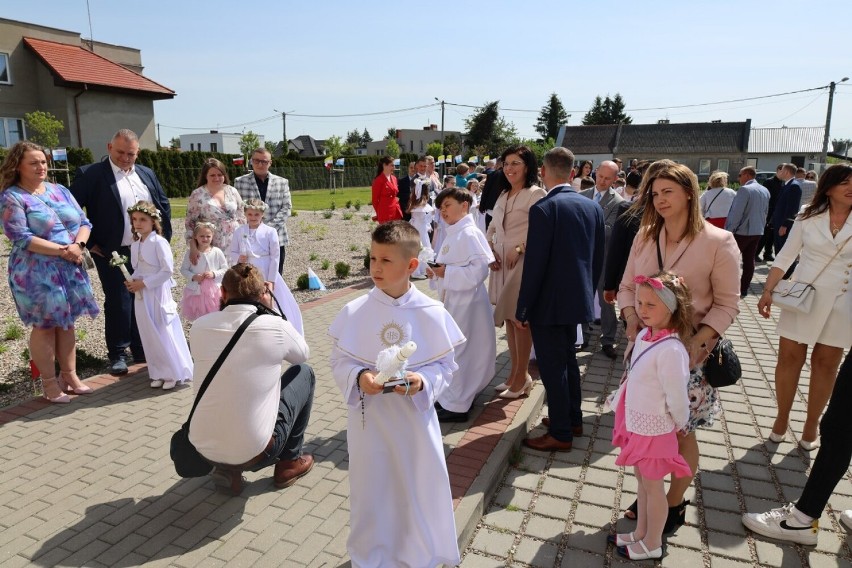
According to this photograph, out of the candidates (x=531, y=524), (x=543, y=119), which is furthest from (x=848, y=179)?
(x=543, y=119)

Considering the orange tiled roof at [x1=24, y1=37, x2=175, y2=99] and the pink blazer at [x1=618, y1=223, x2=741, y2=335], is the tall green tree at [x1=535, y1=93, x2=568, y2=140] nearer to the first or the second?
the orange tiled roof at [x1=24, y1=37, x2=175, y2=99]

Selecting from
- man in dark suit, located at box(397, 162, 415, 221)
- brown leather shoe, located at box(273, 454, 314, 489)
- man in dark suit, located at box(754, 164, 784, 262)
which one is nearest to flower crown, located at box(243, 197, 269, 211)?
brown leather shoe, located at box(273, 454, 314, 489)

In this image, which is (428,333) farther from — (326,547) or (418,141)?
(418,141)

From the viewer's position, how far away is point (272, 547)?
3.21 m

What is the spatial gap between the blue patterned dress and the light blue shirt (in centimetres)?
938

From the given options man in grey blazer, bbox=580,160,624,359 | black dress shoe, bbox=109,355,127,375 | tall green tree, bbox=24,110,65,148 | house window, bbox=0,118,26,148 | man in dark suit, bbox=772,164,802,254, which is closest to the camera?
black dress shoe, bbox=109,355,127,375

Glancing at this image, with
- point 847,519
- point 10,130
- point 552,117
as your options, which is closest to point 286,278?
point 847,519

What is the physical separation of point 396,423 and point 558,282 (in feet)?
6.09

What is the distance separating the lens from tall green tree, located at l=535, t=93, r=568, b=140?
8375 centimetres

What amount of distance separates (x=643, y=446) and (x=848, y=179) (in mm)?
2479

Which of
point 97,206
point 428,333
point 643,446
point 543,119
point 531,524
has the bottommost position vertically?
point 531,524

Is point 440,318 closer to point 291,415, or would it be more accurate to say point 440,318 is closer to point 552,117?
point 291,415

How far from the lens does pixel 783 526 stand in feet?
10.9

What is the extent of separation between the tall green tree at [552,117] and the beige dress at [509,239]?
268ft
